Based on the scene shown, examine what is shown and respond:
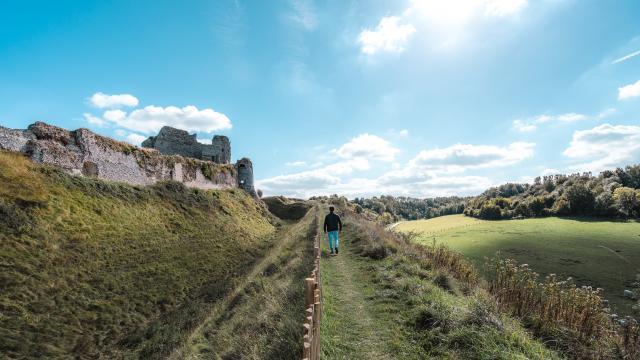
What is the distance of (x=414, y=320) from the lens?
24.0 ft

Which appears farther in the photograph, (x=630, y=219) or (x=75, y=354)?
(x=630, y=219)

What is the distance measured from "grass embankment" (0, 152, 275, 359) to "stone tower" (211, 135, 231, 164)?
20376 mm

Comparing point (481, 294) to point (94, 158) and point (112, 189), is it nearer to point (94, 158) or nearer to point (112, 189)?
point (112, 189)

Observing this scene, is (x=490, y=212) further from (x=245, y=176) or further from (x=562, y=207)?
(x=245, y=176)

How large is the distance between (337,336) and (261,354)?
1.72 m

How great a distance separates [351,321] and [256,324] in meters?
2.34

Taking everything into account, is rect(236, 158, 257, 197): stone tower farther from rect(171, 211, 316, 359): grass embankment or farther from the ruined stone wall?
rect(171, 211, 316, 359): grass embankment

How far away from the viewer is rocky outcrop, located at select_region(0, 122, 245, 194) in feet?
53.7

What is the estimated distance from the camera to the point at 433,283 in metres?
10.1

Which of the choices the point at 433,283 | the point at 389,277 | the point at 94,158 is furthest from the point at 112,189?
the point at 433,283

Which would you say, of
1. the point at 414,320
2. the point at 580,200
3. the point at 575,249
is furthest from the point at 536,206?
the point at 414,320

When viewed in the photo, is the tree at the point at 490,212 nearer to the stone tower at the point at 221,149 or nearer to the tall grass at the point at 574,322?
the stone tower at the point at 221,149

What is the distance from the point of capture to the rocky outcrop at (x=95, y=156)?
16.4 metres

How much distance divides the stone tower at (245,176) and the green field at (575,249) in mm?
24487
